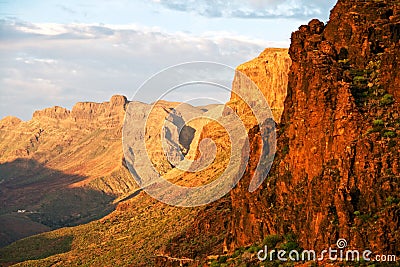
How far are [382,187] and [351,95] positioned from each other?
21.3 ft

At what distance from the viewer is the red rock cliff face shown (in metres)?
50.7

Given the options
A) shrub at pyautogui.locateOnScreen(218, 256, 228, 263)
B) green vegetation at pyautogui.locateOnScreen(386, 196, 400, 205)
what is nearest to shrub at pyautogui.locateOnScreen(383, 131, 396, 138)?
green vegetation at pyautogui.locateOnScreen(386, 196, 400, 205)

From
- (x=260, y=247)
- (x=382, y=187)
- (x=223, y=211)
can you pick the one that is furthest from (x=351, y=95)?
(x=223, y=211)

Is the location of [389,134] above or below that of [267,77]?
below

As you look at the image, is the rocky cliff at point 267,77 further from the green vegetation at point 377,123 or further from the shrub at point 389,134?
the shrub at point 389,134

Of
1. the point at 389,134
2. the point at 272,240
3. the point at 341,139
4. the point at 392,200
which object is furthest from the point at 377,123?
the point at 272,240

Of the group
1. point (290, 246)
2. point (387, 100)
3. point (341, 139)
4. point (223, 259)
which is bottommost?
point (223, 259)

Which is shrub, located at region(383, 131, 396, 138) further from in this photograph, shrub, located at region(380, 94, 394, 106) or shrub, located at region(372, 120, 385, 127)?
shrub, located at region(380, 94, 394, 106)

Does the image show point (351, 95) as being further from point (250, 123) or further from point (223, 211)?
point (250, 123)

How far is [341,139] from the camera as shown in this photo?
53094mm

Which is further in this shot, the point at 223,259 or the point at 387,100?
the point at 223,259

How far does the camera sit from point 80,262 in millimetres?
151250

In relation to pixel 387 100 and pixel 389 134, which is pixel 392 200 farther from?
pixel 387 100

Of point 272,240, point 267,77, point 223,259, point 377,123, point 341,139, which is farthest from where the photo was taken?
point 267,77
